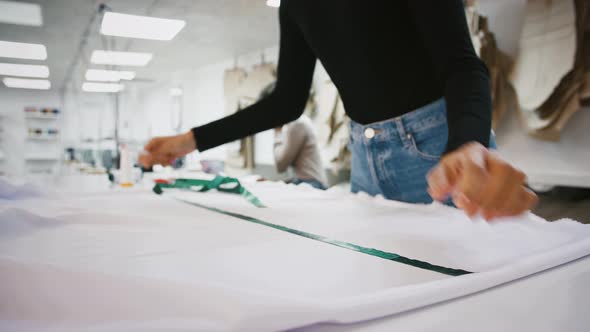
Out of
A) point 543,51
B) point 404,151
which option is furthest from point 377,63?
point 543,51

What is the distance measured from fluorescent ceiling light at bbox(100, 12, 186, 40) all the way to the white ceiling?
110mm

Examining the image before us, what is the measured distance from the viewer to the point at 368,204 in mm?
749

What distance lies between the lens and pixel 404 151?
0.79 meters

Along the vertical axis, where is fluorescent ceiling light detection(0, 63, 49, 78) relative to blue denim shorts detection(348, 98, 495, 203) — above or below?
above

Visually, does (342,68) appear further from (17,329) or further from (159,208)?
(17,329)

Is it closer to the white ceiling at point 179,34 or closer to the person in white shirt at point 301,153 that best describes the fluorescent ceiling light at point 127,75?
the white ceiling at point 179,34

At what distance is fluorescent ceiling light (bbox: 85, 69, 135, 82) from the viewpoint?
6.75 meters

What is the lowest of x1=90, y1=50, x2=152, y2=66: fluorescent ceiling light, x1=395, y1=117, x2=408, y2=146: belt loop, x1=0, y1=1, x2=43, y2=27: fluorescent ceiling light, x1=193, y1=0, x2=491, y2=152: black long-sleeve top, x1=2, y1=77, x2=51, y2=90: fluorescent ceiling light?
x1=395, y1=117, x2=408, y2=146: belt loop

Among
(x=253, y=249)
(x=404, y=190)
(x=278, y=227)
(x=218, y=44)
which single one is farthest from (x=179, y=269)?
(x=218, y=44)

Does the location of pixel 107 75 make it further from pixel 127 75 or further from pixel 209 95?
pixel 209 95

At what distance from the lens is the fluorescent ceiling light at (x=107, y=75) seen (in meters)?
6.75

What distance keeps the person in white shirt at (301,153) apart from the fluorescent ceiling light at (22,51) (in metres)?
4.67

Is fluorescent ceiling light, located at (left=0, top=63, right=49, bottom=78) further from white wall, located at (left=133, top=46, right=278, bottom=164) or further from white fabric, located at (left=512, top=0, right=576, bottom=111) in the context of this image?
white fabric, located at (left=512, top=0, right=576, bottom=111)

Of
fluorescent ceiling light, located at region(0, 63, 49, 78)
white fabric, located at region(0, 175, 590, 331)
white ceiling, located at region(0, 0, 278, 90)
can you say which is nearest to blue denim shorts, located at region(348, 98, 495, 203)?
white fabric, located at region(0, 175, 590, 331)
